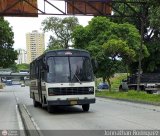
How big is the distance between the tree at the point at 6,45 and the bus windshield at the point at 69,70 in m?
34.3

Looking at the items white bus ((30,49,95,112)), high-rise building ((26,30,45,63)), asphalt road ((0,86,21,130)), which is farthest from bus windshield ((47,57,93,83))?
high-rise building ((26,30,45,63))

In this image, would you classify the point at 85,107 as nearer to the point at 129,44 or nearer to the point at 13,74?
the point at 129,44

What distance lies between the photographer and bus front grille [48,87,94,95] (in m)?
21.8

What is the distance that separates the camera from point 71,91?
22016 mm

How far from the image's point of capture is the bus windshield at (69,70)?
22.0 metres

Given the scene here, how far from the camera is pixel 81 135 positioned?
13367mm

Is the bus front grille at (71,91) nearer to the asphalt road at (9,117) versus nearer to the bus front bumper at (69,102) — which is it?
the bus front bumper at (69,102)

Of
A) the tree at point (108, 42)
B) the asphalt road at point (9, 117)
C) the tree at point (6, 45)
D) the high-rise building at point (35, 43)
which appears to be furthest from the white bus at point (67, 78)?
the high-rise building at point (35, 43)

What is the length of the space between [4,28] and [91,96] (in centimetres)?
3543

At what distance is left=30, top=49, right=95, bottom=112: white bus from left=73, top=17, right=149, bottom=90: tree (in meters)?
23.2

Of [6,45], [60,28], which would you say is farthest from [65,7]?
[60,28]

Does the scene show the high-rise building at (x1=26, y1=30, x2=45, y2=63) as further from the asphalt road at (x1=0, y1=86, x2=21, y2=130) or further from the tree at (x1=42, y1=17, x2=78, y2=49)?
the asphalt road at (x1=0, y1=86, x2=21, y2=130)

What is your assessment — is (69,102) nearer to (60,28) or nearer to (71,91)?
(71,91)

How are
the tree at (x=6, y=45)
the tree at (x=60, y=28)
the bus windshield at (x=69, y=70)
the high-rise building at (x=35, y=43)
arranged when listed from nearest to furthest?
1. the bus windshield at (x=69, y=70)
2. the tree at (x=6, y=45)
3. the tree at (x=60, y=28)
4. the high-rise building at (x=35, y=43)
